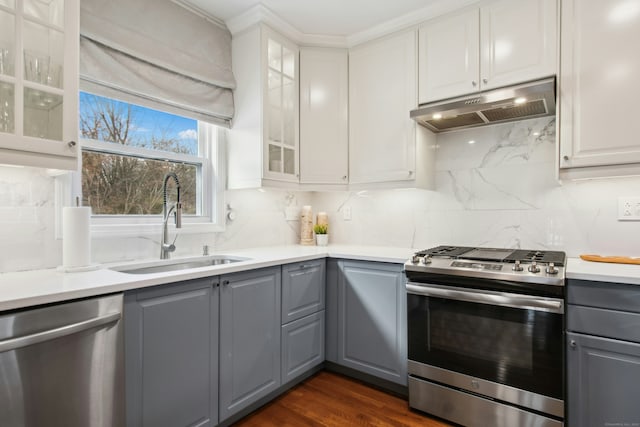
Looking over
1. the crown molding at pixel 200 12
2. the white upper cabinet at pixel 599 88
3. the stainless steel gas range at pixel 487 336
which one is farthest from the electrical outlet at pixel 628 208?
the crown molding at pixel 200 12

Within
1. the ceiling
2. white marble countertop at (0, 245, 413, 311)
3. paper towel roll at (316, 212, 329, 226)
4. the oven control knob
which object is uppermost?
the ceiling

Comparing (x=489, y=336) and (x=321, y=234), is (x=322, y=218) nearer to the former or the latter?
(x=321, y=234)

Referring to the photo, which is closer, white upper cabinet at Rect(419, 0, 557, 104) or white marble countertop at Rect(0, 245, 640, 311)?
white marble countertop at Rect(0, 245, 640, 311)

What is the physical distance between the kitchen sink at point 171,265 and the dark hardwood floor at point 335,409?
3.01 feet

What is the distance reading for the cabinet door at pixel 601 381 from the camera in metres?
1.52

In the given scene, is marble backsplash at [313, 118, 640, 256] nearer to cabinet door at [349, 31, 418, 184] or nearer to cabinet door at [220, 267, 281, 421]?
cabinet door at [349, 31, 418, 184]

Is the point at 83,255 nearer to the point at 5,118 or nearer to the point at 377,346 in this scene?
the point at 5,118

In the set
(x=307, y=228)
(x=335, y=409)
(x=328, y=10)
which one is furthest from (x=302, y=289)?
(x=328, y=10)

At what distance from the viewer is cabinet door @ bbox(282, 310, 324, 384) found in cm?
217

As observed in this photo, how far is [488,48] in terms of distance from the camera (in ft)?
7.02

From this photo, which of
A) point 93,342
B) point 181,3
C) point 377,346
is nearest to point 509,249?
point 377,346

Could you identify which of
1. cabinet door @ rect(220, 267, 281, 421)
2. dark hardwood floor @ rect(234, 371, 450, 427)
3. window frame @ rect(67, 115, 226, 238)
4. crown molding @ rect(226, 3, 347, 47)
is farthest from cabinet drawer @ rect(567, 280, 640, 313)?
crown molding @ rect(226, 3, 347, 47)

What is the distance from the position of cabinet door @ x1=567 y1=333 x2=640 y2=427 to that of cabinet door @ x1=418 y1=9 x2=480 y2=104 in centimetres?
154

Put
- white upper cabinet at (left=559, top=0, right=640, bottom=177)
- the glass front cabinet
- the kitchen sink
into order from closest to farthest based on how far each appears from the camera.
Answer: the glass front cabinet, white upper cabinet at (left=559, top=0, right=640, bottom=177), the kitchen sink
